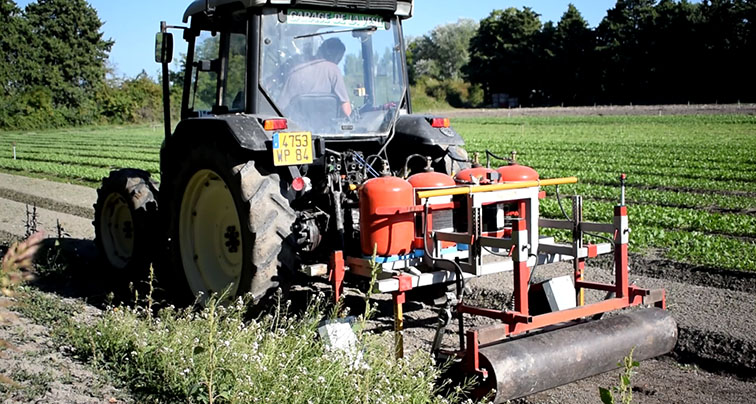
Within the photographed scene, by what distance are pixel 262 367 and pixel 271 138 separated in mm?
2103

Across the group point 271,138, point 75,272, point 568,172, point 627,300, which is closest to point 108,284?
point 75,272

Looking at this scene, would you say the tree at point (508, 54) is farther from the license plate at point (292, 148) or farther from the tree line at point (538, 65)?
the license plate at point (292, 148)

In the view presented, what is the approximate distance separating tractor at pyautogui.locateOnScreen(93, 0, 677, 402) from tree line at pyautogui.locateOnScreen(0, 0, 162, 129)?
48.7m

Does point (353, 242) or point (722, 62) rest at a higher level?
point (722, 62)

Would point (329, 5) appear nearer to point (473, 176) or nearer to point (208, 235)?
point (473, 176)

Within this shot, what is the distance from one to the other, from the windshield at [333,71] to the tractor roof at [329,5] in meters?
0.09

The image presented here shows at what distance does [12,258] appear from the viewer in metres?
1.82

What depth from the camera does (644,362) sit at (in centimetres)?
553

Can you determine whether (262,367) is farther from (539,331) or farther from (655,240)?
(655,240)

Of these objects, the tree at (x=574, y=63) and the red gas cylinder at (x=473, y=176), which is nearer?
the red gas cylinder at (x=473, y=176)

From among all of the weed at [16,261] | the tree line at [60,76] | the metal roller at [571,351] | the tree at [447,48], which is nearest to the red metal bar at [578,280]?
the metal roller at [571,351]

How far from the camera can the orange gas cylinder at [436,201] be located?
5372mm

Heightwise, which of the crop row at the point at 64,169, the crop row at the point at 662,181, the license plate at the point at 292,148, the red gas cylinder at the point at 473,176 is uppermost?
the license plate at the point at 292,148

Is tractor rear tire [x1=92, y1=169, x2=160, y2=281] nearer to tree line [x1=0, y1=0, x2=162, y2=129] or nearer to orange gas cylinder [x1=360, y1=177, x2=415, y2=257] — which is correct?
orange gas cylinder [x1=360, y1=177, x2=415, y2=257]
